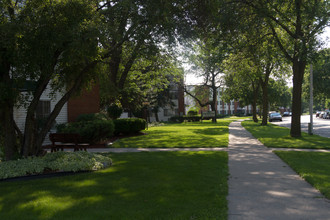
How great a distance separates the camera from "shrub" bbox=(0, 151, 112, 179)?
297 inches

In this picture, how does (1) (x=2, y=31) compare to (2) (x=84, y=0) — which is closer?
(1) (x=2, y=31)

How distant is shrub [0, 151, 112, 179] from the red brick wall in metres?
8.76

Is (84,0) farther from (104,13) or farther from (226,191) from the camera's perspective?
(226,191)

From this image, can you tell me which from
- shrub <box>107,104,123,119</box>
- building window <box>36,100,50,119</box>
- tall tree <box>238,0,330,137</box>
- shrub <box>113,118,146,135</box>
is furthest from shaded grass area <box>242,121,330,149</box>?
building window <box>36,100,50,119</box>

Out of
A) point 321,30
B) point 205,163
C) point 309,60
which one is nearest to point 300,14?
point 321,30

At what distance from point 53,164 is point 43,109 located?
352 inches

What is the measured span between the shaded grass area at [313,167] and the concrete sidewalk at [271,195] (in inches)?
6.3

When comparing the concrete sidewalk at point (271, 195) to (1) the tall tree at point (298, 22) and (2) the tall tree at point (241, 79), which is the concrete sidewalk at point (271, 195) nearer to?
(1) the tall tree at point (298, 22)

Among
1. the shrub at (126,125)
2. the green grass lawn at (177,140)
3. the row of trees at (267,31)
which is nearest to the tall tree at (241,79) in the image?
the row of trees at (267,31)

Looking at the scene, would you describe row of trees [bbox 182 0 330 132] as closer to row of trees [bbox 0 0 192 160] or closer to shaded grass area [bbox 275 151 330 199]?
row of trees [bbox 0 0 192 160]

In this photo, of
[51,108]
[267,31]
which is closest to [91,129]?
[51,108]

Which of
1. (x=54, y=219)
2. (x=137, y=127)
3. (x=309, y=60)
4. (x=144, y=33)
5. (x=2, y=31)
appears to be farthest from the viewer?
(x=137, y=127)

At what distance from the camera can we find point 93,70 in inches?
390

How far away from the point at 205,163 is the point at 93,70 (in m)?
4.64
